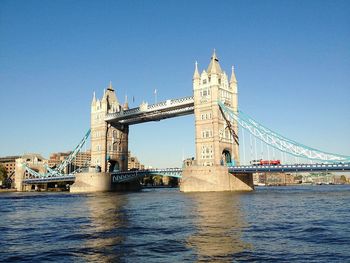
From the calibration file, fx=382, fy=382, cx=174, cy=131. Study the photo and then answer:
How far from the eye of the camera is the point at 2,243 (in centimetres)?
2225

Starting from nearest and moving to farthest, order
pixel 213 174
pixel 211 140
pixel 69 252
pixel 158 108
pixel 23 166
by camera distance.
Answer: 1. pixel 69 252
2. pixel 213 174
3. pixel 211 140
4. pixel 158 108
5. pixel 23 166

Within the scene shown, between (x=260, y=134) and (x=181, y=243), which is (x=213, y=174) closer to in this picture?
(x=260, y=134)

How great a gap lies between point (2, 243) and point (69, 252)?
5653 millimetres

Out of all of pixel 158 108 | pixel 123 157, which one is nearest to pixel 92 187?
pixel 123 157

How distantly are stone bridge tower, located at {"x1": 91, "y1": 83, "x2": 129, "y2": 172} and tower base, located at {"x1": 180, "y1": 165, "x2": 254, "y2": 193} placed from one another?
129 ft

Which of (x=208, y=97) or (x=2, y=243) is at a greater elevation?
(x=208, y=97)

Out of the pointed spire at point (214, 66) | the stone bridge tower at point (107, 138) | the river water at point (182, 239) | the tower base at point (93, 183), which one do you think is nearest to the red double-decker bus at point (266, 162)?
the pointed spire at point (214, 66)

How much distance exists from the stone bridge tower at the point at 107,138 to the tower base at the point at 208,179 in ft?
129

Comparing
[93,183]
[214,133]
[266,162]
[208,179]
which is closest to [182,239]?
[208,179]

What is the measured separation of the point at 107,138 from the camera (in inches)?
4614

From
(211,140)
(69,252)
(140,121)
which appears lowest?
(69,252)

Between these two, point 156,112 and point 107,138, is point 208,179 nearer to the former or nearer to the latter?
point 156,112

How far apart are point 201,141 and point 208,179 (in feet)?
41.9

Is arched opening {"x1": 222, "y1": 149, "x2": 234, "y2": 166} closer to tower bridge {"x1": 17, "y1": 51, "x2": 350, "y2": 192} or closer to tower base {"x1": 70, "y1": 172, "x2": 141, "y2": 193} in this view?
tower bridge {"x1": 17, "y1": 51, "x2": 350, "y2": 192}
